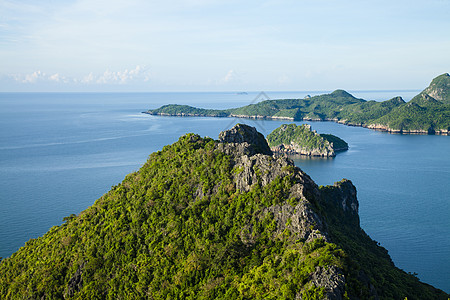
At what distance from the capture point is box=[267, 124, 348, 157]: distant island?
138 m

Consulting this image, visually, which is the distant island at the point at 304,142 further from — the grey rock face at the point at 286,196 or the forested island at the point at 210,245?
the grey rock face at the point at 286,196

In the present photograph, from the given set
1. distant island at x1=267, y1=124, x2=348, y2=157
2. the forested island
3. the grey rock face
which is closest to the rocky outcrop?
distant island at x1=267, y1=124, x2=348, y2=157

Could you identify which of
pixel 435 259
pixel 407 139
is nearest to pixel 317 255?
pixel 435 259

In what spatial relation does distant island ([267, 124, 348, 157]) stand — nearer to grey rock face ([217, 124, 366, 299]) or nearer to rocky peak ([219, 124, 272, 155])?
rocky peak ([219, 124, 272, 155])

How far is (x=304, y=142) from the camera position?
476 feet

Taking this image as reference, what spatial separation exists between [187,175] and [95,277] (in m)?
13.8

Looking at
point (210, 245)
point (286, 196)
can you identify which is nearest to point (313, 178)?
point (286, 196)

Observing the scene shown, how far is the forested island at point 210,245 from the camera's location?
28.9 metres

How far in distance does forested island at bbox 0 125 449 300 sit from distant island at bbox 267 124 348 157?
94.2 metres

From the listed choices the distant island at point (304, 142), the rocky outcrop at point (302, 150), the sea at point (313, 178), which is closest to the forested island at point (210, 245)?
the sea at point (313, 178)

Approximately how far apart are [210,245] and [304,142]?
11484cm

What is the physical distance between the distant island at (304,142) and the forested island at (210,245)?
94.2 meters

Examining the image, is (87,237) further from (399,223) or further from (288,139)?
(288,139)

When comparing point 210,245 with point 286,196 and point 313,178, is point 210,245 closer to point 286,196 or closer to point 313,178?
point 286,196
